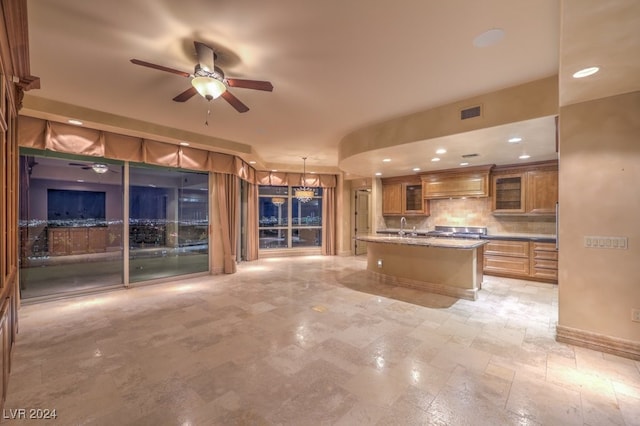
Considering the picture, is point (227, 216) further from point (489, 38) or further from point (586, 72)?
point (586, 72)

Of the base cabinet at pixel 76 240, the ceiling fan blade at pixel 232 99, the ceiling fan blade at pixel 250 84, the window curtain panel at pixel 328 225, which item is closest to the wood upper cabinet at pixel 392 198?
the window curtain panel at pixel 328 225

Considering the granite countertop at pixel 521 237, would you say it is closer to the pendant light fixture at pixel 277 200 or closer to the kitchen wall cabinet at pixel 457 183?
the kitchen wall cabinet at pixel 457 183

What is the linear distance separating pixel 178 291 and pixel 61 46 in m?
3.74

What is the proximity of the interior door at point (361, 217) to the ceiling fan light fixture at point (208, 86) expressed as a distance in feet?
24.2

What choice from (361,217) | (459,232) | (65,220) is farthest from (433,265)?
(65,220)

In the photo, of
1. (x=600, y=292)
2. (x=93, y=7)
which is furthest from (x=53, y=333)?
(x=600, y=292)

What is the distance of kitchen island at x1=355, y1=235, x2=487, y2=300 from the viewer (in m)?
4.32

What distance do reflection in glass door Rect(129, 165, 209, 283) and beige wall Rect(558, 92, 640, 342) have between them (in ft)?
20.7

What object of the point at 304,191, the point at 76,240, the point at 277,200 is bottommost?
the point at 76,240

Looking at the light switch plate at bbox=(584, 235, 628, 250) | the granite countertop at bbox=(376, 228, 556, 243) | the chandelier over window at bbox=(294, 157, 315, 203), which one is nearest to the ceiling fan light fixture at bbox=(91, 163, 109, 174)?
the chandelier over window at bbox=(294, 157, 315, 203)

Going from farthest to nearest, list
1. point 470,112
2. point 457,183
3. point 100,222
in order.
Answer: point 457,183 → point 100,222 → point 470,112

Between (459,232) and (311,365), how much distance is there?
5.61 metres

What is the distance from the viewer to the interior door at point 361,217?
9414mm

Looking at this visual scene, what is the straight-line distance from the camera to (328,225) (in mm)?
9117
